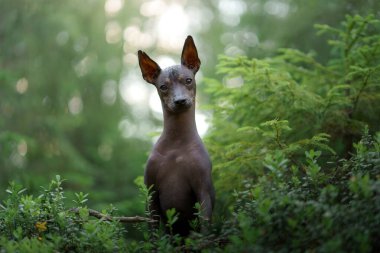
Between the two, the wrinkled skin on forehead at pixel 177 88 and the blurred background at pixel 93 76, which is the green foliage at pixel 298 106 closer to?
the wrinkled skin on forehead at pixel 177 88

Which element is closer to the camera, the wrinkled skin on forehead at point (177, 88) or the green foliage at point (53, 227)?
the green foliage at point (53, 227)

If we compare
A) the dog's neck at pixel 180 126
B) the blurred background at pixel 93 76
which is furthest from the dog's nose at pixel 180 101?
the blurred background at pixel 93 76

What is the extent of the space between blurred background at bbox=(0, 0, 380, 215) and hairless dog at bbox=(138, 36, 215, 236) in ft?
15.5

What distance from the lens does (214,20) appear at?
17.3 metres

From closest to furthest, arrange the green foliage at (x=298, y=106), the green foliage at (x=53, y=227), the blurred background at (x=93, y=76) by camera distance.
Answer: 1. the green foliage at (x=53, y=227)
2. the green foliage at (x=298, y=106)
3. the blurred background at (x=93, y=76)

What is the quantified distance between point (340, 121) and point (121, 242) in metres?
3.22

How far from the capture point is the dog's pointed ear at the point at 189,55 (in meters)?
4.53

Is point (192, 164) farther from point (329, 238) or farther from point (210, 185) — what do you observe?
point (329, 238)

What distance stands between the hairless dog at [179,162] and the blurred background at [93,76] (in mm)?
4739

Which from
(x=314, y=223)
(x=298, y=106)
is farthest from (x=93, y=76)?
(x=314, y=223)

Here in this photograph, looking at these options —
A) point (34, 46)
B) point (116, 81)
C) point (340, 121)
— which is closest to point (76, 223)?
point (340, 121)

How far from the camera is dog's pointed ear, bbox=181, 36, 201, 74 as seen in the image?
14.9 feet

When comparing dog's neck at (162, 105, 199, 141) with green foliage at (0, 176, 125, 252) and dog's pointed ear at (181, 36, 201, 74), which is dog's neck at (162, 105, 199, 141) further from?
green foliage at (0, 176, 125, 252)

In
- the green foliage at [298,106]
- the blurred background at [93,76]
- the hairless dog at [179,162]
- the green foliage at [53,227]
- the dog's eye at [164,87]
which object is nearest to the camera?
the green foliage at [53,227]
